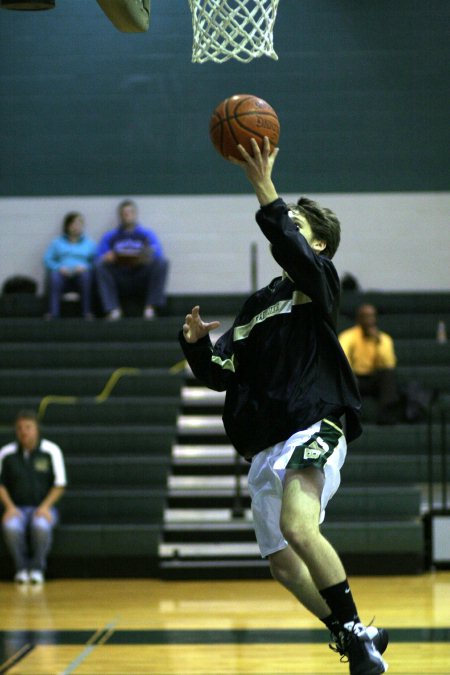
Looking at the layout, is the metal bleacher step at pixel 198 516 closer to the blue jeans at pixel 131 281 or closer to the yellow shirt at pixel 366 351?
the yellow shirt at pixel 366 351

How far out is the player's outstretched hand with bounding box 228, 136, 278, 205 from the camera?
156 inches

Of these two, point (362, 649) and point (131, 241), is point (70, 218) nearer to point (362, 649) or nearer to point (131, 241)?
point (131, 241)

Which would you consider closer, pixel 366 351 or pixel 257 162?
pixel 257 162

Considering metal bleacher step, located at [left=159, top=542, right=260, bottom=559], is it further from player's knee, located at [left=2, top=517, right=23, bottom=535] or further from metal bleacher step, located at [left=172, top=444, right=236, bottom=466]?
metal bleacher step, located at [left=172, top=444, right=236, bottom=466]

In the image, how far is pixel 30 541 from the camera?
8.45 m

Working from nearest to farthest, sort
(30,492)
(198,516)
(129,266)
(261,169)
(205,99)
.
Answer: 1. (261,169)
2. (30,492)
3. (198,516)
4. (129,266)
5. (205,99)

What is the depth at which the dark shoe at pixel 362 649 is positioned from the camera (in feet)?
12.6

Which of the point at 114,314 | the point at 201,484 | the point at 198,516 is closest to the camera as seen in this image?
the point at 198,516

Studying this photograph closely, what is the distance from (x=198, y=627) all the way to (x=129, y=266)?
551 centimetres

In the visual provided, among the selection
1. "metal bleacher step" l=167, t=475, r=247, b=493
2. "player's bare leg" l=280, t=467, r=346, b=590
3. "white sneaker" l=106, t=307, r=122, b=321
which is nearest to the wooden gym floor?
"metal bleacher step" l=167, t=475, r=247, b=493

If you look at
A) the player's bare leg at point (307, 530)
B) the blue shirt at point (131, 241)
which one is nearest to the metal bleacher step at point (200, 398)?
the blue shirt at point (131, 241)

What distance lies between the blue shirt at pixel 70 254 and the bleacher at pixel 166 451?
1.67ft

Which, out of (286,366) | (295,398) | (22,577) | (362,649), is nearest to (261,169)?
(286,366)

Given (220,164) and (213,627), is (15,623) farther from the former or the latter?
(220,164)
